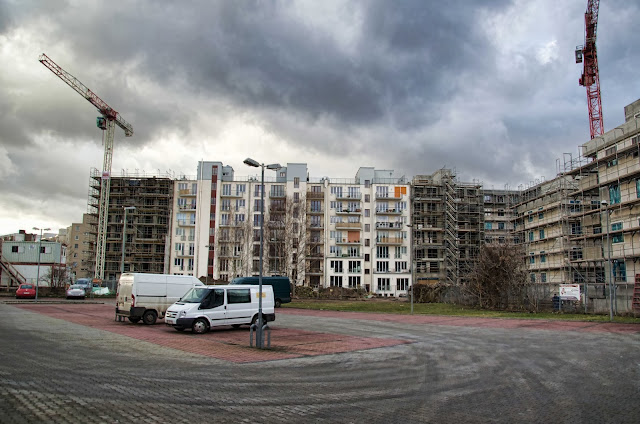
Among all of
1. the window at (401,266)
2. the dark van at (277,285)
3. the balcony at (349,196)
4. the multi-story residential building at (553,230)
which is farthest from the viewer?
the balcony at (349,196)

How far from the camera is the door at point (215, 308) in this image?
62.2 ft

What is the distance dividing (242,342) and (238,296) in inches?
154

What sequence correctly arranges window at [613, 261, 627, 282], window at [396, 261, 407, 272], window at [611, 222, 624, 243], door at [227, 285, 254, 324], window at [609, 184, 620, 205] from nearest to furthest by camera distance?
door at [227, 285, 254, 324] < window at [613, 261, 627, 282] < window at [611, 222, 624, 243] < window at [609, 184, 620, 205] < window at [396, 261, 407, 272]

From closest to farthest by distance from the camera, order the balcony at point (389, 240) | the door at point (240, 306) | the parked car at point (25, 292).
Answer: the door at point (240, 306), the parked car at point (25, 292), the balcony at point (389, 240)

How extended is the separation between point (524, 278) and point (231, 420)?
34264mm

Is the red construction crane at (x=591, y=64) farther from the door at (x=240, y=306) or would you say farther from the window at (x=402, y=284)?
the door at (x=240, y=306)

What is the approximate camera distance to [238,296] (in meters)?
20.0

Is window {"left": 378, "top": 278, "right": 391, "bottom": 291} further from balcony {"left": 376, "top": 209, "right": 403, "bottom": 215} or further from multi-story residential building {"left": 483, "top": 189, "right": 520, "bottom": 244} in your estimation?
multi-story residential building {"left": 483, "top": 189, "right": 520, "bottom": 244}

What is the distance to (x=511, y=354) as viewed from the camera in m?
14.5

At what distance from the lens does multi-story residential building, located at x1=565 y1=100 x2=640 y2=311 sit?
136ft

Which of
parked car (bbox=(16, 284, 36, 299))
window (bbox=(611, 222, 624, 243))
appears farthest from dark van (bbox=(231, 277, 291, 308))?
window (bbox=(611, 222, 624, 243))

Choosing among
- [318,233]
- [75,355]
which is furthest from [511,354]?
[318,233]

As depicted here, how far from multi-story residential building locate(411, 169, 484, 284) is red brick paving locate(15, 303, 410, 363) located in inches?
2545

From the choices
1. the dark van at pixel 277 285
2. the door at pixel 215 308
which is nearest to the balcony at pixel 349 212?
the dark van at pixel 277 285
